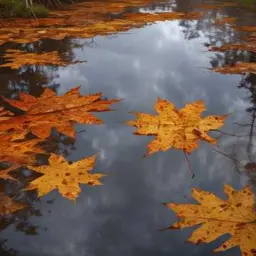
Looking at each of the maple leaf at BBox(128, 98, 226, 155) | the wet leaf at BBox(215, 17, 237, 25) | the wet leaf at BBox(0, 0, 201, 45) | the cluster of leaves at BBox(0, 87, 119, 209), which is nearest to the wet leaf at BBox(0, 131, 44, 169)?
the cluster of leaves at BBox(0, 87, 119, 209)

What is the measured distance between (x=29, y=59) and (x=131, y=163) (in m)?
2.99

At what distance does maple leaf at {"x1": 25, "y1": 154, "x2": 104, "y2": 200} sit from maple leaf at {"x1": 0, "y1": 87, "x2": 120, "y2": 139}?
41cm

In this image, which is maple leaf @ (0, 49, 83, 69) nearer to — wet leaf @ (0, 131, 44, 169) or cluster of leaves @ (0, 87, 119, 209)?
cluster of leaves @ (0, 87, 119, 209)

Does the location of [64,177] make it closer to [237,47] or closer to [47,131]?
[47,131]

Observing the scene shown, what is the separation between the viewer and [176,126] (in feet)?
8.89

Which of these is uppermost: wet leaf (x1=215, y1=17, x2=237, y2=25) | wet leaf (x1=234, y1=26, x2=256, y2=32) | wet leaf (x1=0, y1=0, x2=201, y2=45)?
wet leaf (x1=0, y1=0, x2=201, y2=45)

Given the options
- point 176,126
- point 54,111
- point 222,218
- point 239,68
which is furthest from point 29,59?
point 222,218

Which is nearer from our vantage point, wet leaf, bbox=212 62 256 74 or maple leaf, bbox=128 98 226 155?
maple leaf, bbox=128 98 226 155

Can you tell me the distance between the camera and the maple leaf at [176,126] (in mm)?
2611

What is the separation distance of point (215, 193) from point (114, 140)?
0.97 meters

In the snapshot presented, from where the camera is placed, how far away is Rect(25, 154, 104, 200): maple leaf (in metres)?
2.06

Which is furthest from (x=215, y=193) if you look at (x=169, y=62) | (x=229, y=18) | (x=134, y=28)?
(x=229, y=18)

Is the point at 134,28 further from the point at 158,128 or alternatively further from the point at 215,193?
the point at 215,193

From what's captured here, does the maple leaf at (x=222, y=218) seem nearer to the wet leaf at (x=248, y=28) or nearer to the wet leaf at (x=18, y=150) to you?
the wet leaf at (x=18, y=150)
